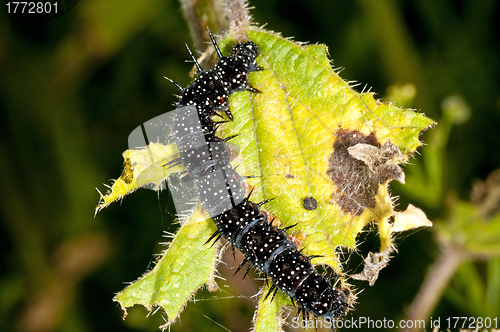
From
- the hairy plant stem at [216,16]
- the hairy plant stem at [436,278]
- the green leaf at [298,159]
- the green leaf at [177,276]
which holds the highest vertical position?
the hairy plant stem at [216,16]

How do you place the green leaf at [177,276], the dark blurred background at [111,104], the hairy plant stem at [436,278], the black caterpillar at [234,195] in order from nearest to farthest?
1. the black caterpillar at [234,195]
2. the green leaf at [177,276]
3. the hairy plant stem at [436,278]
4. the dark blurred background at [111,104]

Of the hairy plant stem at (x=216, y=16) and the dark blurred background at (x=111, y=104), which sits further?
the dark blurred background at (x=111, y=104)

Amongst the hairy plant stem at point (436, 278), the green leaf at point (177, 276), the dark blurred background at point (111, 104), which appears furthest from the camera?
the dark blurred background at point (111, 104)

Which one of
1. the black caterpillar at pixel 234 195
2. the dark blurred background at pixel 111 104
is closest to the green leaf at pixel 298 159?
the black caterpillar at pixel 234 195

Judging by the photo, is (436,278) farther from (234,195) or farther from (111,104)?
(111,104)

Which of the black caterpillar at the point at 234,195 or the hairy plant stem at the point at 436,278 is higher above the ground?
the black caterpillar at the point at 234,195

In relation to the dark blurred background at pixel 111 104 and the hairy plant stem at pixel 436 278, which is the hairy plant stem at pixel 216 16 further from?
the hairy plant stem at pixel 436 278

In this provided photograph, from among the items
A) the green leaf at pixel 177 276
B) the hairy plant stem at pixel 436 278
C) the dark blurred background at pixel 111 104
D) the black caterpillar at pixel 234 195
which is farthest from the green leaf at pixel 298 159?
the dark blurred background at pixel 111 104
